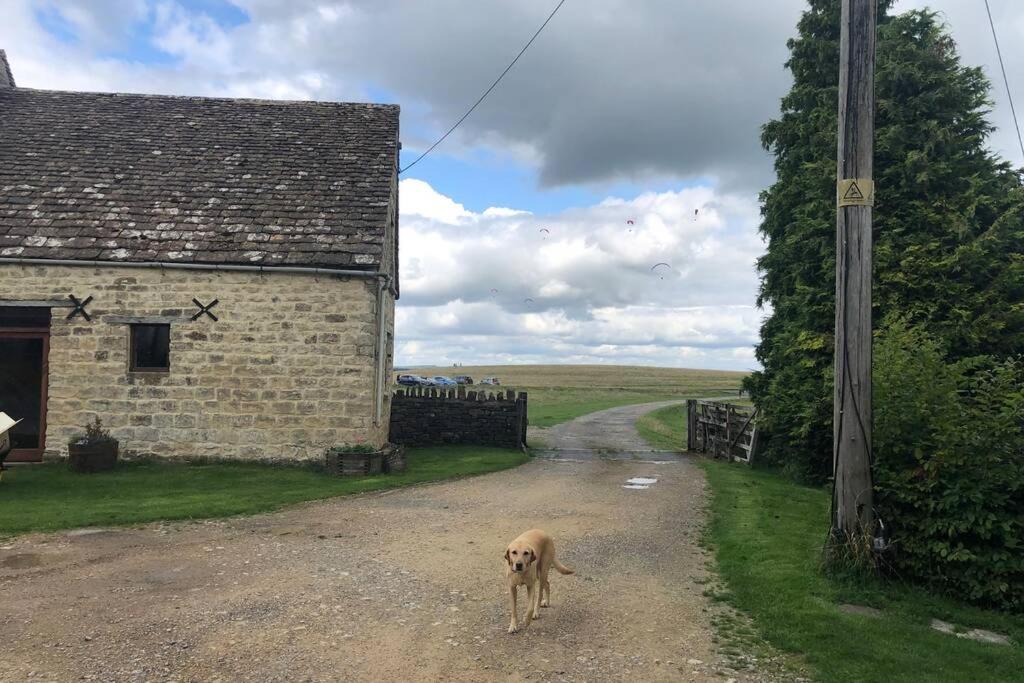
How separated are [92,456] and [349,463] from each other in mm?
4527

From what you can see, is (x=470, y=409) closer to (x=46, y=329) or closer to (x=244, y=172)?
(x=244, y=172)

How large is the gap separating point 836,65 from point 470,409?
1226 centimetres

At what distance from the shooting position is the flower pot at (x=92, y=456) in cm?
1216

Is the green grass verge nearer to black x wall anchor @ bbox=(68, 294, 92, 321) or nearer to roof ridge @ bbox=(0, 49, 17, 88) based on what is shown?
black x wall anchor @ bbox=(68, 294, 92, 321)

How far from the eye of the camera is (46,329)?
13.4 meters

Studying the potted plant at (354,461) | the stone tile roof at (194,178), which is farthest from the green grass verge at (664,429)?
the stone tile roof at (194,178)

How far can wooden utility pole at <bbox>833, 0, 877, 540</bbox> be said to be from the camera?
680 centimetres

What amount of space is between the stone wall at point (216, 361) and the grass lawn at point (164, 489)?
70 centimetres

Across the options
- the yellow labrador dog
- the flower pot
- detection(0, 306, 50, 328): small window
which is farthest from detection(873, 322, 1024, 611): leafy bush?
detection(0, 306, 50, 328): small window

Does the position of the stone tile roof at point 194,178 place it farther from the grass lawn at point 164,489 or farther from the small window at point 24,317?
the grass lawn at point 164,489

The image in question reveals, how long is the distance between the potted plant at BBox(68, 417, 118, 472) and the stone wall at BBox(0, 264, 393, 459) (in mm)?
484

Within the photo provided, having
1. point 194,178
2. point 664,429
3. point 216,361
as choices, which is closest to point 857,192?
point 216,361

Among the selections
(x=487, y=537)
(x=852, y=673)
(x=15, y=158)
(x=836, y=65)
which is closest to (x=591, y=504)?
(x=487, y=537)

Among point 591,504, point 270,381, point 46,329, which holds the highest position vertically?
point 46,329
